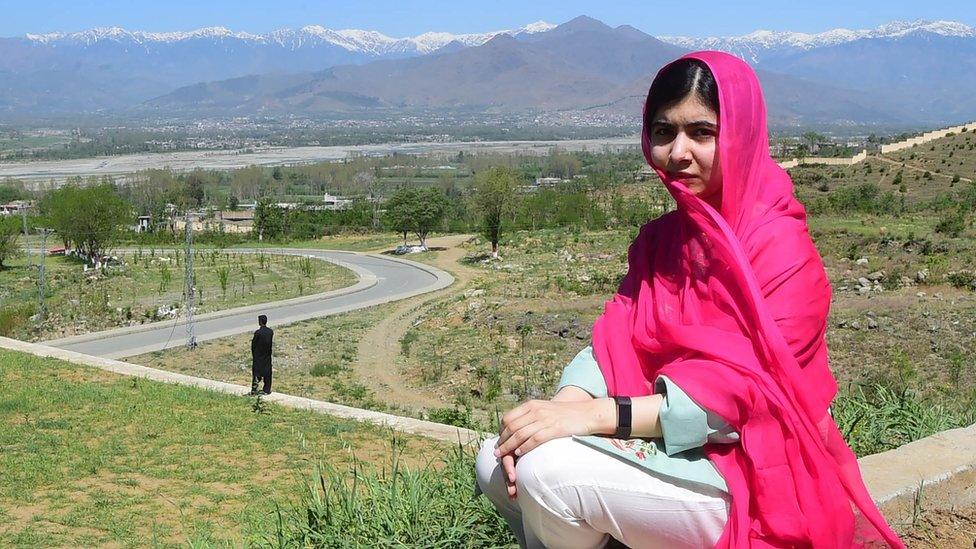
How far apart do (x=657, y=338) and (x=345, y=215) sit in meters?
51.1

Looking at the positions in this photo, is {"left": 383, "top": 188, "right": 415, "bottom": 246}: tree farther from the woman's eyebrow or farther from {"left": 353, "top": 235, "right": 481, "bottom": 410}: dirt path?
the woman's eyebrow

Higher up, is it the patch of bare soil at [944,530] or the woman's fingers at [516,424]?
the woman's fingers at [516,424]

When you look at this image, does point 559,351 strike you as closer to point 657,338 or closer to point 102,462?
point 102,462

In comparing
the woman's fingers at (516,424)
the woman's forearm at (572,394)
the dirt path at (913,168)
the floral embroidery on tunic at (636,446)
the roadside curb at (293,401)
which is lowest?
the roadside curb at (293,401)

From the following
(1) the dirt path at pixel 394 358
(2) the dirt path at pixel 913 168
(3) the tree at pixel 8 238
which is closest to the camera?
(1) the dirt path at pixel 394 358

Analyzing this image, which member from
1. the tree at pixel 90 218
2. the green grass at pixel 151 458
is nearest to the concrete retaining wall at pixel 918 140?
the tree at pixel 90 218

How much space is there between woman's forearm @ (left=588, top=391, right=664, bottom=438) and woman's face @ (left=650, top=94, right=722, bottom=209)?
53 centimetres

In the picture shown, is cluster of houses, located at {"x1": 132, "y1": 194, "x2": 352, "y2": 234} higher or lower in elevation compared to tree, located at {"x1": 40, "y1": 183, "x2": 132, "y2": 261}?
lower

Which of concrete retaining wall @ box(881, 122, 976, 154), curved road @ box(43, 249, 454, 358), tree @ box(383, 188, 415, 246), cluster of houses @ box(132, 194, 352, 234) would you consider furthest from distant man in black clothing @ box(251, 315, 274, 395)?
concrete retaining wall @ box(881, 122, 976, 154)

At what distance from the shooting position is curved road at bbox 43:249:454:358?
1847 centimetres

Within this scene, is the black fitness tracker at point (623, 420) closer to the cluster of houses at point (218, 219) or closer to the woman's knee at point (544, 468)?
the woman's knee at point (544, 468)

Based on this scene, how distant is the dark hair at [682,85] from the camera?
2002 mm

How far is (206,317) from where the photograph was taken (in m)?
21.9

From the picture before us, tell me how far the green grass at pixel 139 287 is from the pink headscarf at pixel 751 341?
20783mm
